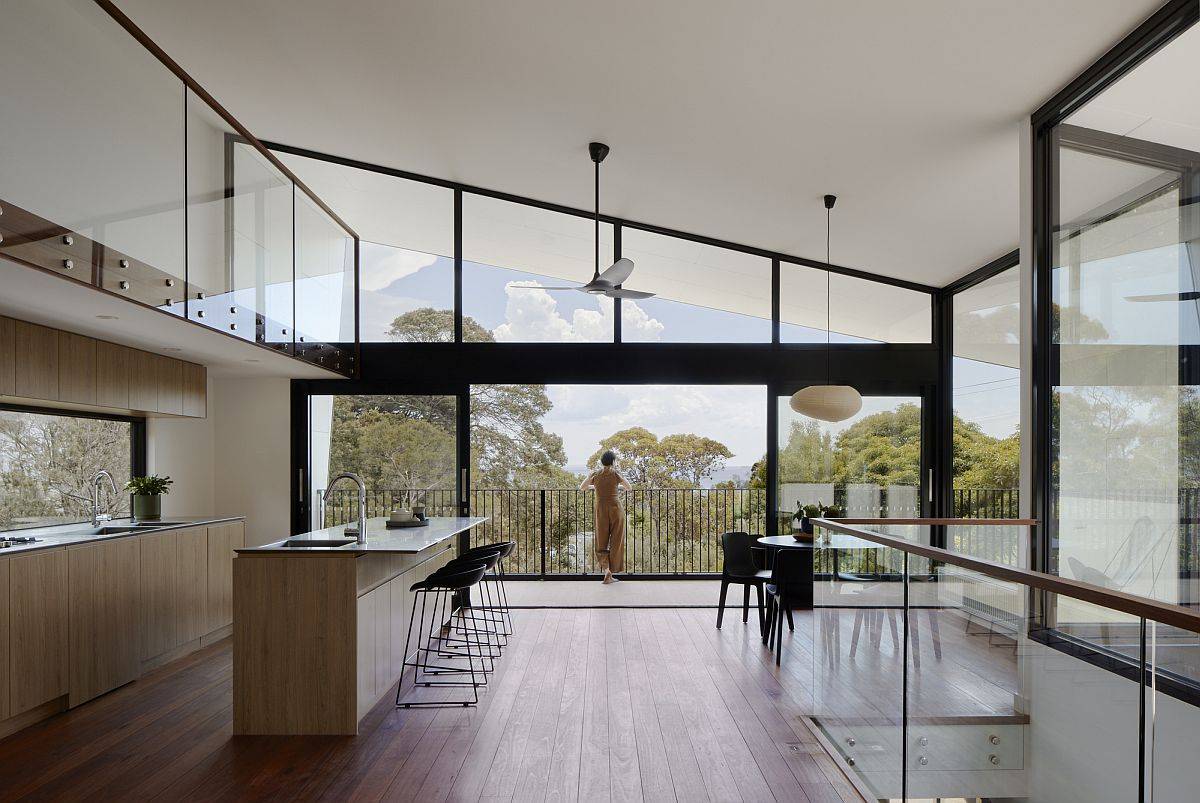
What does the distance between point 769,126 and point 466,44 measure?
178 centimetres

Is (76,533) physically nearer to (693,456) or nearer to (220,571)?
(220,571)

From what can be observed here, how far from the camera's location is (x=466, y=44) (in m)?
4.06

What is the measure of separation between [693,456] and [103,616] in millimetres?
8063

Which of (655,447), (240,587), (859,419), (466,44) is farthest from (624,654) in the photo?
(655,447)

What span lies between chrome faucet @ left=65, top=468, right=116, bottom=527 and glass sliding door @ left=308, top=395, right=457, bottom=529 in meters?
1.62

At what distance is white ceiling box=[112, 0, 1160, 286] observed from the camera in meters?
3.25

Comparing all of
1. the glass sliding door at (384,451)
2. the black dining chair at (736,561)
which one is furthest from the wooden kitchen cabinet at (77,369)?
the black dining chair at (736,561)

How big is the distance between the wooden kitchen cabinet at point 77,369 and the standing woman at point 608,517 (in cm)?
487

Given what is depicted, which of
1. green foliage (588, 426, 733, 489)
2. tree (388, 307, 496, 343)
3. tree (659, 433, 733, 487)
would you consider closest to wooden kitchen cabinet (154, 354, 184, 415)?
tree (388, 307, 496, 343)

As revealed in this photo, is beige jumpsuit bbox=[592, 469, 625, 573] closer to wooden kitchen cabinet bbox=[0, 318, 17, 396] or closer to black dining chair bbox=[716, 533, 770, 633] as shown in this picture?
black dining chair bbox=[716, 533, 770, 633]

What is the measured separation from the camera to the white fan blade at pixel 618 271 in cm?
458

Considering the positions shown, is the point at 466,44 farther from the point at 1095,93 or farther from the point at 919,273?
the point at 919,273

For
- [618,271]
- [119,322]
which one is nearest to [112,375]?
[119,322]

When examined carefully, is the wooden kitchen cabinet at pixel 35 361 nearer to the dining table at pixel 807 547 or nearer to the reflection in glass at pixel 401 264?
the reflection in glass at pixel 401 264
